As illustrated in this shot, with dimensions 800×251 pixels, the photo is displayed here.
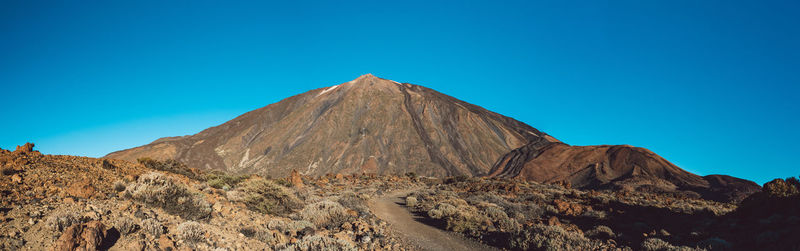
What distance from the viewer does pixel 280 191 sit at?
12344 millimetres

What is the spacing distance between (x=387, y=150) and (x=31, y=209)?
66333mm

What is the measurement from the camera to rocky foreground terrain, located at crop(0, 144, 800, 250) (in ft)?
19.1

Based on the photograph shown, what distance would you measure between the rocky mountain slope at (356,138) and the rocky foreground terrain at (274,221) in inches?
2029

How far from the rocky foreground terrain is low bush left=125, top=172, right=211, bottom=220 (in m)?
0.02

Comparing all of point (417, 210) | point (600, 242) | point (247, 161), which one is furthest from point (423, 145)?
point (600, 242)

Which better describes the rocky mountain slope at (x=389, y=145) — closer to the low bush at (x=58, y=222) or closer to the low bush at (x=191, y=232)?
the low bush at (x=191, y=232)

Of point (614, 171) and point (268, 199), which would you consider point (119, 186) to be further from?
point (614, 171)

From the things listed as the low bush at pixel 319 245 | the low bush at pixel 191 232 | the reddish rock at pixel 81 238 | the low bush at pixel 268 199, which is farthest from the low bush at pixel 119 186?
the low bush at pixel 319 245

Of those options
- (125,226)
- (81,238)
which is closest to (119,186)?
(125,226)

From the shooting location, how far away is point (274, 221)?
366 inches

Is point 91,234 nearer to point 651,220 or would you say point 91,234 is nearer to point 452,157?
point 651,220

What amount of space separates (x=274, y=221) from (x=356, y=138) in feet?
216

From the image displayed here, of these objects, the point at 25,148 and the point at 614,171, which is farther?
the point at 614,171

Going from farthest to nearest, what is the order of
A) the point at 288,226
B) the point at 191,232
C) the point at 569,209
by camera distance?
the point at 569,209 → the point at 288,226 → the point at 191,232
